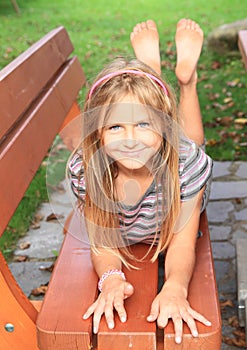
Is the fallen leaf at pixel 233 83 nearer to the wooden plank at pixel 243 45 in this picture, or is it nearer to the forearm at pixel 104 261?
the wooden plank at pixel 243 45

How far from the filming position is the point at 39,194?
470cm

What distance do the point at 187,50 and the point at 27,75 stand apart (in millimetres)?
850

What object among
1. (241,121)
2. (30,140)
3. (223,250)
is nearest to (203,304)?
(30,140)

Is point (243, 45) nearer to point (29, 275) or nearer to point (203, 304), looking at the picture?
point (29, 275)

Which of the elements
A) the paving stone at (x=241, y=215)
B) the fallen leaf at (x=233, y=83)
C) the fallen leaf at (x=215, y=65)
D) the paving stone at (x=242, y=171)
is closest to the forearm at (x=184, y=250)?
the paving stone at (x=241, y=215)

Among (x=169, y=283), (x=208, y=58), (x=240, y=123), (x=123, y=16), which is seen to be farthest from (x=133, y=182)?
(x=123, y=16)

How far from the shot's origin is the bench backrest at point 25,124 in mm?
2025

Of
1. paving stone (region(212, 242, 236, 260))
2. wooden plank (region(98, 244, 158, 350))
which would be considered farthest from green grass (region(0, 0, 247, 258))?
wooden plank (region(98, 244, 158, 350))

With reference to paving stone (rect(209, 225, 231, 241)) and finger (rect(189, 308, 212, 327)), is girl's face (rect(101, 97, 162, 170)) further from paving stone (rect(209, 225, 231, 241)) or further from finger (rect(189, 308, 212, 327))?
paving stone (rect(209, 225, 231, 241))

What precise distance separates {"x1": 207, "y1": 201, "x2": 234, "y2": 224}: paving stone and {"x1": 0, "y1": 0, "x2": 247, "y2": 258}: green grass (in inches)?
33.1

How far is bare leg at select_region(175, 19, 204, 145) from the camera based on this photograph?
3.20m

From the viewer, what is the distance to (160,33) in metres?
10.7

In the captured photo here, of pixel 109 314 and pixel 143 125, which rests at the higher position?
pixel 143 125

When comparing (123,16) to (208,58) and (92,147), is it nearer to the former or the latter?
(208,58)
